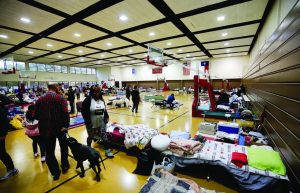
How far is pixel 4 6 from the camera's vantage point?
5.61 m

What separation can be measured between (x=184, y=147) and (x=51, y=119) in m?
2.65

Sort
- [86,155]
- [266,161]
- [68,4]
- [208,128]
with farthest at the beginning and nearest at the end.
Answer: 1. [68,4]
2. [208,128]
3. [86,155]
4. [266,161]

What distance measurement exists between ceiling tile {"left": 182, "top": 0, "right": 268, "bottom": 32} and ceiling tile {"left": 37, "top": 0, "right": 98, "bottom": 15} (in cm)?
457

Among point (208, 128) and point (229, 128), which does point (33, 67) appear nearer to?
point (208, 128)

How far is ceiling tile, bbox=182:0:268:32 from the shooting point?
6.15 metres

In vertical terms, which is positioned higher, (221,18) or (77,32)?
(221,18)

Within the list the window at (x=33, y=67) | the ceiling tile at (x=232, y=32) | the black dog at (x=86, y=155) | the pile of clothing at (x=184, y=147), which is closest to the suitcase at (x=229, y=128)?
the pile of clothing at (x=184, y=147)

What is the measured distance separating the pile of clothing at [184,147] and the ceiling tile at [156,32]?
682 centimetres

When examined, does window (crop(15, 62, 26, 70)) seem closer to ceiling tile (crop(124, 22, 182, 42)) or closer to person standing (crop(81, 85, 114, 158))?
ceiling tile (crop(124, 22, 182, 42))

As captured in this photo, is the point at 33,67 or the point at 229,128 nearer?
the point at 229,128

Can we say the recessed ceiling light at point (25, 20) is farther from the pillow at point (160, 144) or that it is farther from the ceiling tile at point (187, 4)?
the pillow at point (160, 144)

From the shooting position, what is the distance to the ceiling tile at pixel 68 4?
5.45m

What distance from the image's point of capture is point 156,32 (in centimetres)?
924

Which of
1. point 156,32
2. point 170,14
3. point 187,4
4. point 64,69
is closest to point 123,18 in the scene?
point 170,14
